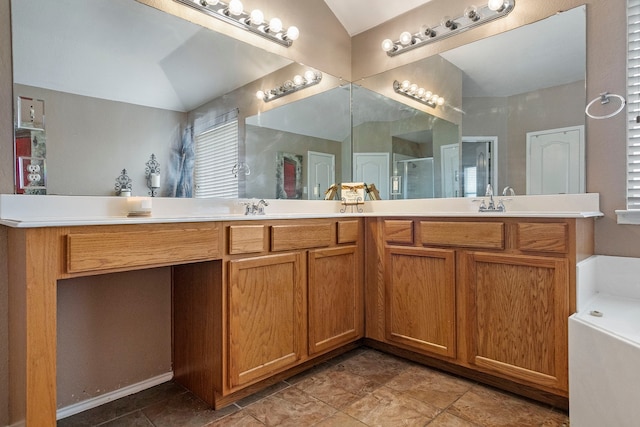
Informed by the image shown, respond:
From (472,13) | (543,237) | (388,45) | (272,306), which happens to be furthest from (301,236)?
(472,13)

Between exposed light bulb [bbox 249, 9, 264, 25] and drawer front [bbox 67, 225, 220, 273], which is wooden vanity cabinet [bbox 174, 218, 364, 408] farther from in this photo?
exposed light bulb [bbox 249, 9, 264, 25]

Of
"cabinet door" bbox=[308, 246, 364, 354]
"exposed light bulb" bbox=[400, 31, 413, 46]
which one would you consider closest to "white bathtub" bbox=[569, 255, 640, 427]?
"cabinet door" bbox=[308, 246, 364, 354]

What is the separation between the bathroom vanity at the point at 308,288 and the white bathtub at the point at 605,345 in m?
0.13

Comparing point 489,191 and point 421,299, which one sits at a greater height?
point 489,191

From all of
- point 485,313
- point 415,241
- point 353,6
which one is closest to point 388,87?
point 353,6

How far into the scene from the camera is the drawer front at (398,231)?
2.13m

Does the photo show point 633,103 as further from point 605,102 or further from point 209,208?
point 209,208

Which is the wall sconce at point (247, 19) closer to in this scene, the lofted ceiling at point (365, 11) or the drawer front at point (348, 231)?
the lofted ceiling at point (365, 11)

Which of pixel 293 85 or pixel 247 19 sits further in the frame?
pixel 293 85

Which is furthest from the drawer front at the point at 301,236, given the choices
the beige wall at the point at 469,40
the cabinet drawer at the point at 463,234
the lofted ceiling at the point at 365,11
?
the lofted ceiling at the point at 365,11

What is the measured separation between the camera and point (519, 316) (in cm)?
173

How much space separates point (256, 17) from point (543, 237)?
1.98m

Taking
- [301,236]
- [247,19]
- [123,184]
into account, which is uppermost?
[247,19]

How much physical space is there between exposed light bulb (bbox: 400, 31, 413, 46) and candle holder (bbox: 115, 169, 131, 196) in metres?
2.00
